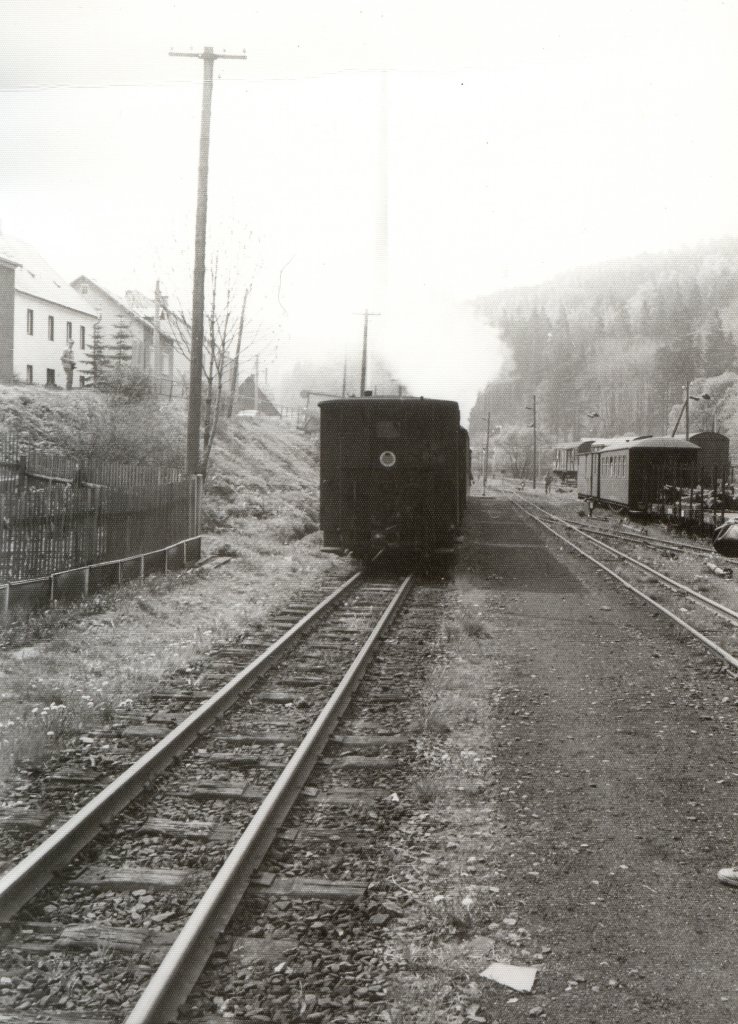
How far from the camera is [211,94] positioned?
16578mm

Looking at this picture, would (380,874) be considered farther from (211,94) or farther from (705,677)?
(211,94)

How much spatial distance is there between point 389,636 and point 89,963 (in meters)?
7.30

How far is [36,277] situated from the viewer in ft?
116

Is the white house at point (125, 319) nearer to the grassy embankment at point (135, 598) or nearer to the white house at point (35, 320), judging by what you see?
the white house at point (35, 320)

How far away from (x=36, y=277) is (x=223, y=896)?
35.2 meters

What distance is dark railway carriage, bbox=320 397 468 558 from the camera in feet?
52.3

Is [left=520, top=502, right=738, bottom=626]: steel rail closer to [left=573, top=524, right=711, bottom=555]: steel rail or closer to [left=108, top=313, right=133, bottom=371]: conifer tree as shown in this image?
[left=573, top=524, right=711, bottom=555]: steel rail

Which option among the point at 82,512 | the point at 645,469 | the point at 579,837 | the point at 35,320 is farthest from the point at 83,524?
the point at 35,320

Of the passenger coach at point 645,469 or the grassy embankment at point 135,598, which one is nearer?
the grassy embankment at point 135,598

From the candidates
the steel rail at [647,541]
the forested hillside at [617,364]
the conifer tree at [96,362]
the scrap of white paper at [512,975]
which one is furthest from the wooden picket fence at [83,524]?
the forested hillside at [617,364]

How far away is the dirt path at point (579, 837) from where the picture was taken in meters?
3.50

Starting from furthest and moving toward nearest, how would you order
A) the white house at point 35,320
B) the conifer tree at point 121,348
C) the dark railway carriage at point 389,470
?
1. the conifer tree at point 121,348
2. the white house at point 35,320
3. the dark railway carriage at point 389,470

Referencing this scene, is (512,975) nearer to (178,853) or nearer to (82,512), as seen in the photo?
(178,853)

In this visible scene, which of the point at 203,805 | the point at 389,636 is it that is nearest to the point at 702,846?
the point at 203,805
